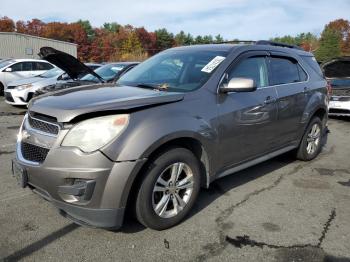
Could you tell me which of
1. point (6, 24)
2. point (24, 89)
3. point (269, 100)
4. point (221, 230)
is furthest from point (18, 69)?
point (6, 24)

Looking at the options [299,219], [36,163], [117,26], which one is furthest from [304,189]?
[117,26]

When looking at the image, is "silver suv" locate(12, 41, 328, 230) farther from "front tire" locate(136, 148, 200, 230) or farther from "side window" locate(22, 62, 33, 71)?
"side window" locate(22, 62, 33, 71)

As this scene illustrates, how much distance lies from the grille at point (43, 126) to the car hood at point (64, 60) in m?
3.82

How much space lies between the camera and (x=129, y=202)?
3424 mm

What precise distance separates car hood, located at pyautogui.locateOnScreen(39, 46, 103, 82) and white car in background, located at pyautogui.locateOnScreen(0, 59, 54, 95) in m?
8.07

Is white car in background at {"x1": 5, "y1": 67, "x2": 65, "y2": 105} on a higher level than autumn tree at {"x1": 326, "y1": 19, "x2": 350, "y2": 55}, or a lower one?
lower

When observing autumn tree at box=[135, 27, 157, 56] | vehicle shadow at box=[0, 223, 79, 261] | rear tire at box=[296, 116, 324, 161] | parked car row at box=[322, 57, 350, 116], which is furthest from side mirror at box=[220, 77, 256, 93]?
autumn tree at box=[135, 27, 157, 56]

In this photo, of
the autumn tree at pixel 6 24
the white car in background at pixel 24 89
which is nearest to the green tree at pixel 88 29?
the autumn tree at pixel 6 24

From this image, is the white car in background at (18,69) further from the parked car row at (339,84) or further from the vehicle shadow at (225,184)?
the vehicle shadow at (225,184)

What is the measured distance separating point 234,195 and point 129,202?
1.59 metres

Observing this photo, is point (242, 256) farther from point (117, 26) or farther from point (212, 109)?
point (117, 26)

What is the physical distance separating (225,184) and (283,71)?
1.76 metres

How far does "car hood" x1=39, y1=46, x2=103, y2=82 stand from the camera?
295 inches

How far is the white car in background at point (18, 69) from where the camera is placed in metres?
15.1
